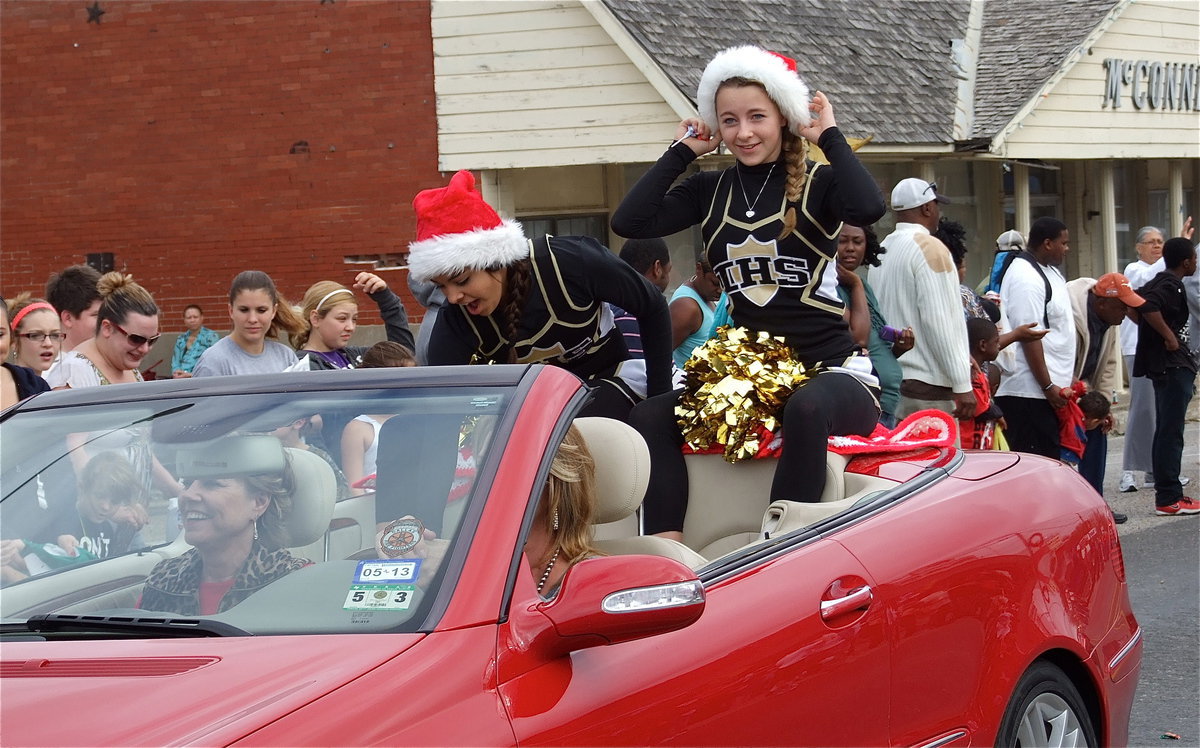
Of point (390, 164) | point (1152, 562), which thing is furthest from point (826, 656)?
point (390, 164)

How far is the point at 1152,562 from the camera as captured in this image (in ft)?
27.9

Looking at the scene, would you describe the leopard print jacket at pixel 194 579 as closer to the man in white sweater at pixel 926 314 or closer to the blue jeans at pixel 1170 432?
the man in white sweater at pixel 926 314

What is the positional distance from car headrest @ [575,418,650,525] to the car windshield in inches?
16.7

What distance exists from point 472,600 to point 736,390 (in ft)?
6.61

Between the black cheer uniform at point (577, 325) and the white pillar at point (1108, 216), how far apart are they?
49.2ft

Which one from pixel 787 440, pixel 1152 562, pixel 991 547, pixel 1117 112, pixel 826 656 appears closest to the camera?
pixel 826 656

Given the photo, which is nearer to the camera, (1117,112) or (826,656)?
(826,656)

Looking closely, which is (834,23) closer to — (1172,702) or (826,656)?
(1172,702)

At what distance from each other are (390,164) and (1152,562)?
28.8 ft

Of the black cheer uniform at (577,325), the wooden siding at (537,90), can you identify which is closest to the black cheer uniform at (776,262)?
the black cheer uniform at (577,325)

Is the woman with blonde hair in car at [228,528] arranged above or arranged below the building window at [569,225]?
below

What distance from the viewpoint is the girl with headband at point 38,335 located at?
21.1ft

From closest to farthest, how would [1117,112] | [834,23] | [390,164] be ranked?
[390,164] < [834,23] < [1117,112]

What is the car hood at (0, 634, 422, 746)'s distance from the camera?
2059mm
